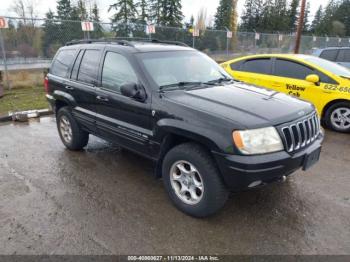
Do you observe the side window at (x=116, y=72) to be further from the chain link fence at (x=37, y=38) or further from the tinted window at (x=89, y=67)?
the chain link fence at (x=37, y=38)

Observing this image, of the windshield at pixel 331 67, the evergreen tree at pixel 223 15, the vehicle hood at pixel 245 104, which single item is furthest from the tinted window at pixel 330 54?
the evergreen tree at pixel 223 15

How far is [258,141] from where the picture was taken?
9.07 ft

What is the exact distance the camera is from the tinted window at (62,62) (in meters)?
4.82

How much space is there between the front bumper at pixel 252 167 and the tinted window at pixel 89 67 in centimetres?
236

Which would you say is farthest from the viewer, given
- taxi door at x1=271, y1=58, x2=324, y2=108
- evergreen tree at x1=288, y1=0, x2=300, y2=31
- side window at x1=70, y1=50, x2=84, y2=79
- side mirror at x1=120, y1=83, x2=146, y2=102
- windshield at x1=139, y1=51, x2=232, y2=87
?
evergreen tree at x1=288, y1=0, x2=300, y2=31

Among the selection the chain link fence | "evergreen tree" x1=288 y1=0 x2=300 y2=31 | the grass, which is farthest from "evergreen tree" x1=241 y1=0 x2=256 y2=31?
the grass

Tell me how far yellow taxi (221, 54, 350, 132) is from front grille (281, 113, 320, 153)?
3.08 metres

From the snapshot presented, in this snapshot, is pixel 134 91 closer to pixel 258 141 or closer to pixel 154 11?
pixel 258 141

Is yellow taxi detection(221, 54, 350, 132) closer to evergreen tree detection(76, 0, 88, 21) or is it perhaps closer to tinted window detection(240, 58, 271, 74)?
tinted window detection(240, 58, 271, 74)

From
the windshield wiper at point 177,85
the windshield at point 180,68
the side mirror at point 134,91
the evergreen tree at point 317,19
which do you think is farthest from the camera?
the evergreen tree at point 317,19

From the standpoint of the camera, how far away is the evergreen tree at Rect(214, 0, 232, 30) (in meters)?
49.7

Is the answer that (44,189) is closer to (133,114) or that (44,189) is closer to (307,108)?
(133,114)

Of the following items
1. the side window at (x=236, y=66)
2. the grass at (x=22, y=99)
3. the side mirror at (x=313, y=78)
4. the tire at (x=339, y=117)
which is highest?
the side window at (x=236, y=66)

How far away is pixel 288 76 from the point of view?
6590 millimetres
